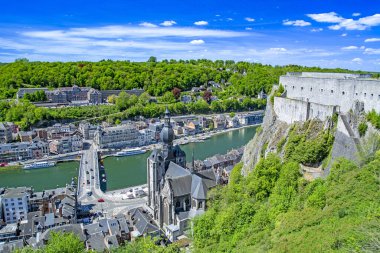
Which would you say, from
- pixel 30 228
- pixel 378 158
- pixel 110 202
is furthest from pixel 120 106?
pixel 378 158

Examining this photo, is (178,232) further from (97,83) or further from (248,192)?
(97,83)

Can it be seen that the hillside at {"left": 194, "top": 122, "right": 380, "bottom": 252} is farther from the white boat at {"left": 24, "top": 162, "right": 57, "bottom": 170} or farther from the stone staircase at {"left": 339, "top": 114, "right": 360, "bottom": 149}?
the white boat at {"left": 24, "top": 162, "right": 57, "bottom": 170}

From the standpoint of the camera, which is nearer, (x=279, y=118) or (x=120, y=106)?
(x=279, y=118)

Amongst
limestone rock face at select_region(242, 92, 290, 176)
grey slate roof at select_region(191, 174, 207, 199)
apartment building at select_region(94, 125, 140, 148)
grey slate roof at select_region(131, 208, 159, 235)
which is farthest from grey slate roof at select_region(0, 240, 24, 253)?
apartment building at select_region(94, 125, 140, 148)

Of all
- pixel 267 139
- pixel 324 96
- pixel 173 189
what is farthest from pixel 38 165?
pixel 324 96

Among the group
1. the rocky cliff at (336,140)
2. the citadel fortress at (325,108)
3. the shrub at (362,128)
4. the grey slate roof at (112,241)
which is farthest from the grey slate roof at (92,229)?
the shrub at (362,128)

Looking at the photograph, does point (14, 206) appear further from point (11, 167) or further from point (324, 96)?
point (324, 96)
